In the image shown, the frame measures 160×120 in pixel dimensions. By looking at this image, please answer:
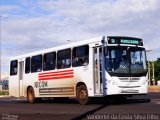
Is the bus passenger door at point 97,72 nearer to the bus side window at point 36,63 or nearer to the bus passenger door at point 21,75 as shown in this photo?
the bus side window at point 36,63

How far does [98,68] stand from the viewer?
20.6 meters

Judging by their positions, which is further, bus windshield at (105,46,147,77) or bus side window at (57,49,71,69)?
bus side window at (57,49,71,69)

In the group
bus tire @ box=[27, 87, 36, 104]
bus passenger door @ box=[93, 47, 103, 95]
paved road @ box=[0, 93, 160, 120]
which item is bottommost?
paved road @ box=[0, 93, 160, 120]

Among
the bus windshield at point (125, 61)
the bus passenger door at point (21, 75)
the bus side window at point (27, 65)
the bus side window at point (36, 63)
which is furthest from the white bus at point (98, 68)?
the bus passenger door at point (21, 75)

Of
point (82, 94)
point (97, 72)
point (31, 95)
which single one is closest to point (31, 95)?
point (31, 95)

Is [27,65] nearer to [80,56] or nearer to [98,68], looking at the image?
[80,56]

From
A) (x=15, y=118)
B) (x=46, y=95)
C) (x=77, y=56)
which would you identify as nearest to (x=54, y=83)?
(x=46, y=95)

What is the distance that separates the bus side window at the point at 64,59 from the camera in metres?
22.9

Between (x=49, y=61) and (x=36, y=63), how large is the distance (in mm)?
1890

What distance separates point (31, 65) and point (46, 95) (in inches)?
106

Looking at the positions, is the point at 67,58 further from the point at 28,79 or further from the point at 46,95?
the point at 28,79

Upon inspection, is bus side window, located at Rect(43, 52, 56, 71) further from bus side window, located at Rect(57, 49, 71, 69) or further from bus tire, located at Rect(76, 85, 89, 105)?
bus tire, located at Rect(76, 85, 89, 105)

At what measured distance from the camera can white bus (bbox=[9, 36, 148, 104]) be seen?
20.2 meters

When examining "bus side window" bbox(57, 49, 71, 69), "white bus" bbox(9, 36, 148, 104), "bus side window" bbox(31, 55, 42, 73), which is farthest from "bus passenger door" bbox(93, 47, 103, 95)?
"bus side window" bbox(31, 55, 42, 73)
